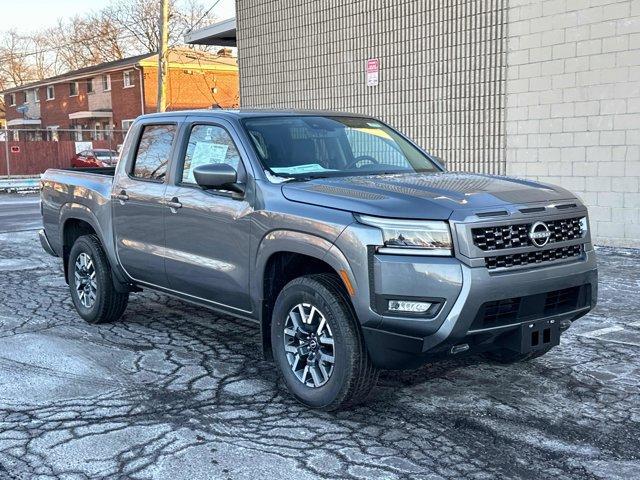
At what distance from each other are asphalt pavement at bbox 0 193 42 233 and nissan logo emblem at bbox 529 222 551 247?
41.6 feet

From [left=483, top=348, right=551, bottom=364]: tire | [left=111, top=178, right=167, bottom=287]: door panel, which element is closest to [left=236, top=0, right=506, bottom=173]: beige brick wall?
[left=483, top=348, right=551, bottom=364]: tire

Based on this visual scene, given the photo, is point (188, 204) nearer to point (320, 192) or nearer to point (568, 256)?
point (320, 192)

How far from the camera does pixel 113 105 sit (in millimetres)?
48062

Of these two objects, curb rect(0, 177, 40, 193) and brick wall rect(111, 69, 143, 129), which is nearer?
curb rect(0, 177, 40, 193)

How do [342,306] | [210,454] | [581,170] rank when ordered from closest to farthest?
[210,454] < [342,306] < [581,170]

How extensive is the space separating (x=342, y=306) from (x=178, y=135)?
2.32m

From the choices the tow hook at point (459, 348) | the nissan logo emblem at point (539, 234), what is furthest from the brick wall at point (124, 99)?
the tow hook at point (459, 348)

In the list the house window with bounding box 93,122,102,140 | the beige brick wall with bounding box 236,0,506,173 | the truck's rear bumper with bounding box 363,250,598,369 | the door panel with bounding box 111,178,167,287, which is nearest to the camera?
the truck's rear bumper with bounding box 363,250,598,369

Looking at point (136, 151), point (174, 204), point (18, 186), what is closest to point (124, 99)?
point (18, 186)

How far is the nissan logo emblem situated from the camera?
4434mm

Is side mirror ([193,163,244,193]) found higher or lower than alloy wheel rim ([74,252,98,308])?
higher

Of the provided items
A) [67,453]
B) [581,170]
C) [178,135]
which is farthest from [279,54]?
[67,453]

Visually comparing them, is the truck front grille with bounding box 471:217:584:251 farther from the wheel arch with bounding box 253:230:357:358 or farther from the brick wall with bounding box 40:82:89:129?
the brick wall with bounding box 40:82:89:129

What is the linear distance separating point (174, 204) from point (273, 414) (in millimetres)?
1917
